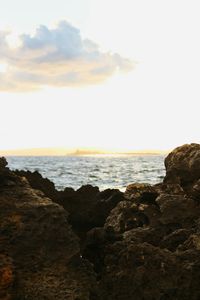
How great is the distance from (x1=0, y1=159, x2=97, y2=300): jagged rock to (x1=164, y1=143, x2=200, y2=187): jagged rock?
23.4 ft

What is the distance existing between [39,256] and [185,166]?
8.07 m

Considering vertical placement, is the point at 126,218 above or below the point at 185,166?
below

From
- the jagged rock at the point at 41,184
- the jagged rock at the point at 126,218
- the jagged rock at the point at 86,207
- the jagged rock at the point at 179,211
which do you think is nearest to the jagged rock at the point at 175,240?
the jagged rock at the point at 179,211

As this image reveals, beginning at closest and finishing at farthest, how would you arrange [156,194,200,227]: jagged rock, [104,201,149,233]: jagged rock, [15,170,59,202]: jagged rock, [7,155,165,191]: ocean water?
[156,194,200,227]: jagged rock, [104,201,149,233]: jagged rock, [15,170,59,202]: jagged rock, [7,155,165,191]: ocean water

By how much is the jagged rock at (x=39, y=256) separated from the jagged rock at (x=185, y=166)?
23.4 feet

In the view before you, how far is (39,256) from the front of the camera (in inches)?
235

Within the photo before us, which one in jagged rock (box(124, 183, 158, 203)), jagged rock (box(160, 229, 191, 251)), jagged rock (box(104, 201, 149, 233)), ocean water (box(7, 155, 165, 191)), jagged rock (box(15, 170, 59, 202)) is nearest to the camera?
jagged rock (box(160, 229, 191, 251))

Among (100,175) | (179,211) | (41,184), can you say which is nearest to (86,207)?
(41,184)

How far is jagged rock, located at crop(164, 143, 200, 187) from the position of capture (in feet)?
42.5

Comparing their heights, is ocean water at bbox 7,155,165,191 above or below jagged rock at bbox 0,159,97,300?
below

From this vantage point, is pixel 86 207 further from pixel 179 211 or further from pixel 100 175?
pixel 100 175

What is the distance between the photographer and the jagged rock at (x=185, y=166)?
1294cm

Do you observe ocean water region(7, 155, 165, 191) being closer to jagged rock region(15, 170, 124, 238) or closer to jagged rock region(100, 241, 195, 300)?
jagged rock region(15, 170, 124, 238)

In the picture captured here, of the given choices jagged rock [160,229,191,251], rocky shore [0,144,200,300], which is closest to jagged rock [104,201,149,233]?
jagged rock [160,229,191,251]
